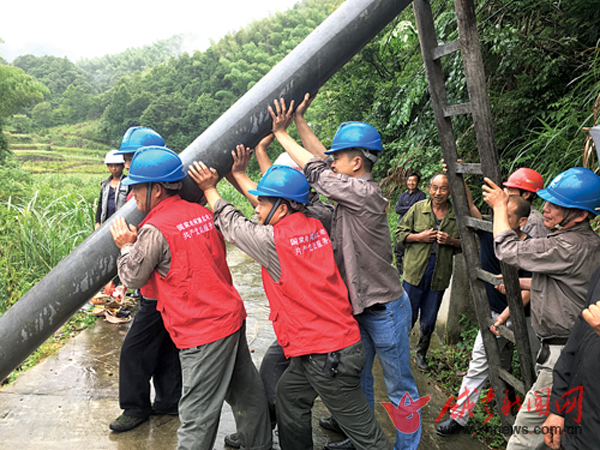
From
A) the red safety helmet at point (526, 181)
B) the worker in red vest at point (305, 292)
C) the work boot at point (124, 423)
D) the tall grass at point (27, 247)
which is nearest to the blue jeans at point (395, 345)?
the worker in red vest at point (305, 292)

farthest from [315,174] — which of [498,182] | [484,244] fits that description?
[484,244]

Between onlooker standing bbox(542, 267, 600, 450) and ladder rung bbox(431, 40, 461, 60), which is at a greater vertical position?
ladder rung bbox(431, 40, 461, 60)

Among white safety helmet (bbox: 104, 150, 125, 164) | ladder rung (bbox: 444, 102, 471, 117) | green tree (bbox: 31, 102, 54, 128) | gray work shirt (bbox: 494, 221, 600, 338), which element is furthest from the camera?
green tree (bbox: 31, 102, 54, 128)

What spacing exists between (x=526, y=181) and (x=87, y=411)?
361 cm

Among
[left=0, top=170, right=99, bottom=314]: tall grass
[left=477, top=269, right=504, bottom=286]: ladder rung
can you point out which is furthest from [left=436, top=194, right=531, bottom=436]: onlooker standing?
[left=0, top=170, right=99, bottom=314]: tall grass

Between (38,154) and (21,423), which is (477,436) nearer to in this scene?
(21,423)

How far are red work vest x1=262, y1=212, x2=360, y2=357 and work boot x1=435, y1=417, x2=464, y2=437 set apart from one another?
4.44 ft

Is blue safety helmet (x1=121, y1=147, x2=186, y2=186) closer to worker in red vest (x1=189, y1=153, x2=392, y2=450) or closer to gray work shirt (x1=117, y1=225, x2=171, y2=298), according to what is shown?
worker in red vest (x1=189, y1=153, x2=392, y2=450)

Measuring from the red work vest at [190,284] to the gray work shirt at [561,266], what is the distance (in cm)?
162

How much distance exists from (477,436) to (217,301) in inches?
87.3

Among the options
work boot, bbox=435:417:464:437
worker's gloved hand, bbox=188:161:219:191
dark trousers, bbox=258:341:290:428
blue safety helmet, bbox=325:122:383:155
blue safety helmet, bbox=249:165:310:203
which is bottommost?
work boot, bbox=435:417:464:437

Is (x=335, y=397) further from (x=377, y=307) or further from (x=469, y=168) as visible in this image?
(x=469, y=168)

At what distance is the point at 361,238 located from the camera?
8.18 ft

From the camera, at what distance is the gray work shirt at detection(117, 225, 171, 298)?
7.19 ft
